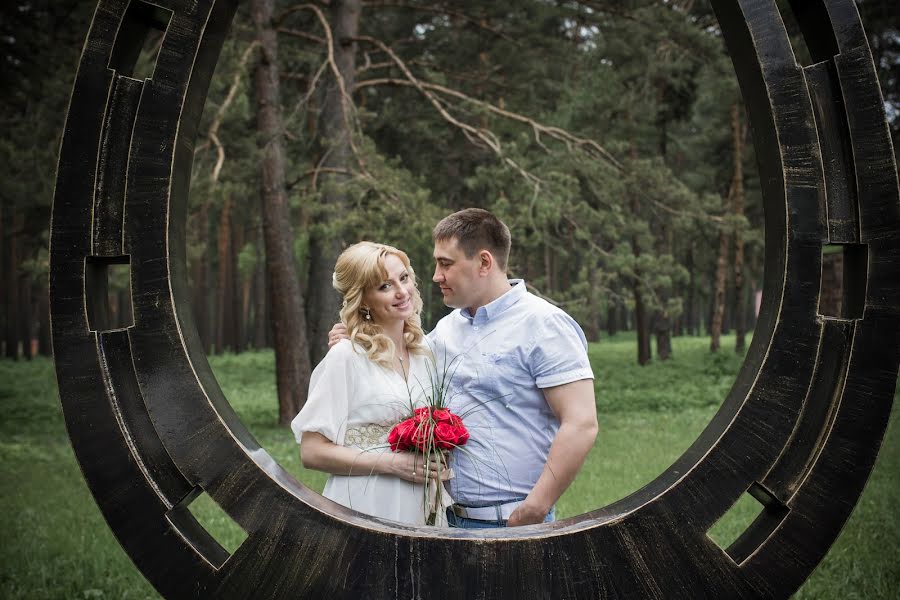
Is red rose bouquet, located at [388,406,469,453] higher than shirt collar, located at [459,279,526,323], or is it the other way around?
shirt collar, located at [459,279,526,323]

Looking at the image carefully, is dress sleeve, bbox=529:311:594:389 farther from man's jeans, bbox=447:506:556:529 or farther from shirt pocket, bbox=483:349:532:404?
man's jeans, bbox=447:506:556:529

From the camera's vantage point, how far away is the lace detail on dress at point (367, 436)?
9.57 feet

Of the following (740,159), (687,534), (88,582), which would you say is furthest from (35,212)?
(740,159)

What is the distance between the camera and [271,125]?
1114 centimetres

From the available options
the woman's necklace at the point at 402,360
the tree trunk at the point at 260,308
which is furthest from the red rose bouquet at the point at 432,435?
the tree trunk at the point at 260,308

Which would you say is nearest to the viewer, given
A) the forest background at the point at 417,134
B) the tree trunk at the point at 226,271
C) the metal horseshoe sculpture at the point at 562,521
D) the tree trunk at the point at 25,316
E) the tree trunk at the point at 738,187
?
the metal horseshoe sculpture at the point at 562,521

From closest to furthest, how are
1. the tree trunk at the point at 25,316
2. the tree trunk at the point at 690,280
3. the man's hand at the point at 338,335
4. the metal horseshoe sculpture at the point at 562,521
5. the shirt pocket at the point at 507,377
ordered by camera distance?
the metal horseshoe sculpture at the point at 562,521
the shirt pocket at the point at 507,377
the man's hand at the point at 338,335
the tree trunk at the point at 25,316
the tree trunk at the point at 690,280

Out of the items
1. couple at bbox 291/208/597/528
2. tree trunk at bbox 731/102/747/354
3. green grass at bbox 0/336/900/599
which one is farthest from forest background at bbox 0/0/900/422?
couple at bbox 291/208/597/528

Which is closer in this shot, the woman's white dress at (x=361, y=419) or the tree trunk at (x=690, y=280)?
the woman's white dress at (x=361, y=419)

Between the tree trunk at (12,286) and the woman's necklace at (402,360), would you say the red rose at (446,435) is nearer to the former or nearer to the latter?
the woman's necklace at (402,360)

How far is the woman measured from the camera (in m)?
2.82

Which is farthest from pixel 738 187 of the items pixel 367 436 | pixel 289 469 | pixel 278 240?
pixel 367 436

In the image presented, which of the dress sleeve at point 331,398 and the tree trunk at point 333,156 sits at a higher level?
the tree trunk at point 333,156

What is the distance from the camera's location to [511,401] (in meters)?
2.83
